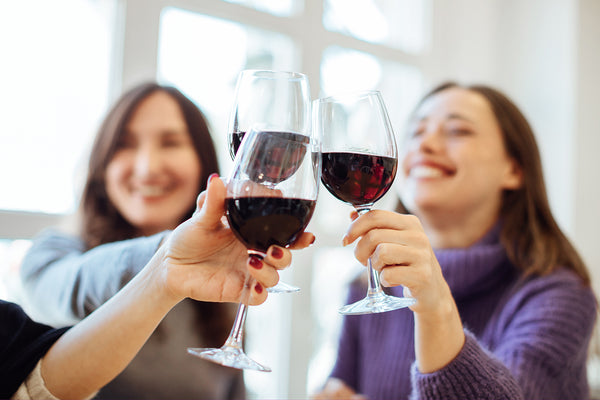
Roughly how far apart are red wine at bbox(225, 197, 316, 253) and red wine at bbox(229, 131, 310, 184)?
31 mm

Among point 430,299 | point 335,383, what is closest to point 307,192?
point 430,299

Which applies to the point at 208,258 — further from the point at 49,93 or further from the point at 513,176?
the point at 49,93

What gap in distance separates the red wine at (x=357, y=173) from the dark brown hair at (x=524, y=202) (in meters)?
0.87

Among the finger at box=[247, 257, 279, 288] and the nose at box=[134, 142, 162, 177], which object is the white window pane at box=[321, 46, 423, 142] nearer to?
the nose at box=[134, 142, 162, 177]

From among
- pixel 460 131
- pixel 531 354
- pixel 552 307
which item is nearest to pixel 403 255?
pixel 531 354

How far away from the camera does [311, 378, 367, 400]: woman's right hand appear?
4.66 ft

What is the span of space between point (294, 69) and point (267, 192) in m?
2.16

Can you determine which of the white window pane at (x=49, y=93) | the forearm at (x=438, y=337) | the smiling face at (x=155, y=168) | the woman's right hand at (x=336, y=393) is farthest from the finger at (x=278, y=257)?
the white window pane at (x=49, y=93)

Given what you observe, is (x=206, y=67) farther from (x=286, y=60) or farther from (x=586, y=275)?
(x=586, y=275)

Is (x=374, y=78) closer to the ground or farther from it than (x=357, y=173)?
farther from it

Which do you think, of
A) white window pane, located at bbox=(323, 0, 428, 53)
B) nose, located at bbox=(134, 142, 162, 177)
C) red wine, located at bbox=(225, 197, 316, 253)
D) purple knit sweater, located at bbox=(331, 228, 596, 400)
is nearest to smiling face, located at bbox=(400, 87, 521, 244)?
purple knit sweater, located at bbox=(331, 228, 596, 400)

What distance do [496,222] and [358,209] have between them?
0.96 m

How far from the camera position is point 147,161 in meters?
1.62

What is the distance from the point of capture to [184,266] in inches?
30.6
